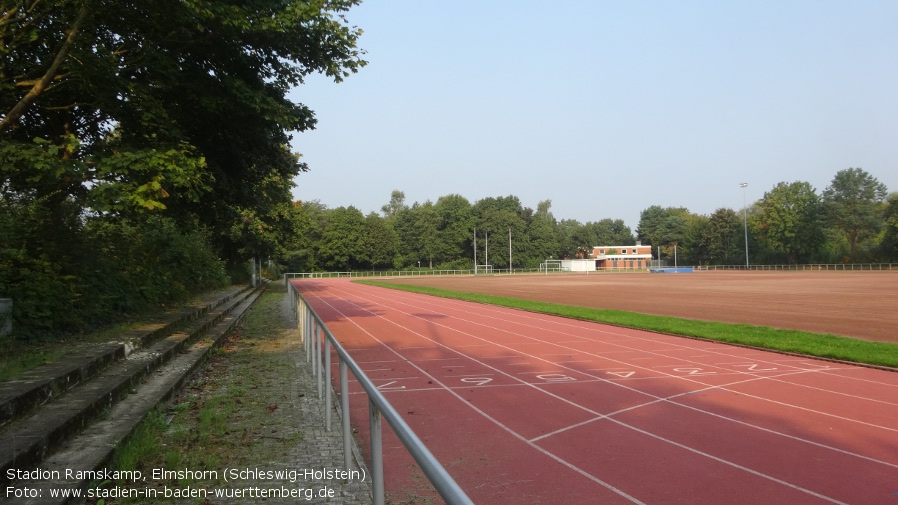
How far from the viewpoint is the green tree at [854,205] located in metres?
82.9

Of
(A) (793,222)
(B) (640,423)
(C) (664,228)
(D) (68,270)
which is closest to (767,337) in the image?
(B) (640,423)

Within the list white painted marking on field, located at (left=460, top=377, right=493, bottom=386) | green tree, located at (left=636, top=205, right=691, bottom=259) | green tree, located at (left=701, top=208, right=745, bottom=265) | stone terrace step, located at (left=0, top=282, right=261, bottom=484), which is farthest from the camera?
green tree, located at (left=636, top=205, right=691, bottom=259)

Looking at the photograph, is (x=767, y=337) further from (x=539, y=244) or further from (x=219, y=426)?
(x=539, y=244)

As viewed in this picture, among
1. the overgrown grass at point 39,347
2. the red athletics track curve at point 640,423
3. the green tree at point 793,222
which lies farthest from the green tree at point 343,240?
the overgrown grass at point 39,347

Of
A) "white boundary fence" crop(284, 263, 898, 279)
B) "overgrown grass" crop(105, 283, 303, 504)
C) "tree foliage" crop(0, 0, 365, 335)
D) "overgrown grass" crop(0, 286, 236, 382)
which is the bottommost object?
"white boundary fence" crop(284, 263, 898, 279)

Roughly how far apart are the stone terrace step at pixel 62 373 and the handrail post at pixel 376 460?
322 centimetres

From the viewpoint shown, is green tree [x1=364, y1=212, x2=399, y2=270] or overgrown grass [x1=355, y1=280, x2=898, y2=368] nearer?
overgrown grass [x1=355, y1=280, x2=898, y2=368]

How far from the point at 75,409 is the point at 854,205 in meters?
99.3

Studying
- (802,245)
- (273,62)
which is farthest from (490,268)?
(273,62)

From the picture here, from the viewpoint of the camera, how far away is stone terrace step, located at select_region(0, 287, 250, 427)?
483cm

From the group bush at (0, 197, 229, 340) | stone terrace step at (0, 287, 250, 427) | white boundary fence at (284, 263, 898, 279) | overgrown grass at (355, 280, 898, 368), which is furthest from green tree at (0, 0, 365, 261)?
white boundary fence at (284, 263, 898, 279)

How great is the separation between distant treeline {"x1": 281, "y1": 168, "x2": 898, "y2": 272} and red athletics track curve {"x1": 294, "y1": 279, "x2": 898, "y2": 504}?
65.2m

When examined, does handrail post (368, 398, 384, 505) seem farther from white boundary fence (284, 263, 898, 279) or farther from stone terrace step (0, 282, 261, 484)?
white boundary fence (284, 263, 898, 279)

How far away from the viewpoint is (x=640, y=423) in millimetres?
6418
